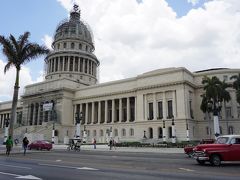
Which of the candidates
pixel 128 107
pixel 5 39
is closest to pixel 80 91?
pixel 128 107

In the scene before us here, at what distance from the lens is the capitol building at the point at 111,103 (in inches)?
2430

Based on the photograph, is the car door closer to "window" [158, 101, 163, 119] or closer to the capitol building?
the capitol building

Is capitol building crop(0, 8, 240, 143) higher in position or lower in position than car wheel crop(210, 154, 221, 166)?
higher

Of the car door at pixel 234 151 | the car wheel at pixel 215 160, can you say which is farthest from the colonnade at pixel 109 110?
the car wheel at pixel 215 160

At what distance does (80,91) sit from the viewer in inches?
3270

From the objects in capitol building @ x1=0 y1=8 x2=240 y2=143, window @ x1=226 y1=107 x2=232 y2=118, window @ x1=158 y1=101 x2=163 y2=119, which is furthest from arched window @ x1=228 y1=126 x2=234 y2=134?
window @ x1=158 y1=101 x2=163 y2=119

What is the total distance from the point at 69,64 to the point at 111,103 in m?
28.8

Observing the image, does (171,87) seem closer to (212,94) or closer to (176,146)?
(212,94)

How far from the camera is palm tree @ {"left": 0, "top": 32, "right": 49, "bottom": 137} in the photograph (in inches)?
1227

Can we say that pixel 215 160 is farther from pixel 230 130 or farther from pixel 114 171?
pixel 230 130

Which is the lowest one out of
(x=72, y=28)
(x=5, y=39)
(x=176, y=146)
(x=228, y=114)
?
(x=176, y=146)

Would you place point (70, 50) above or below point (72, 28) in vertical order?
below

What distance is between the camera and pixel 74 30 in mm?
102062

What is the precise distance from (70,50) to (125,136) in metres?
42.8
